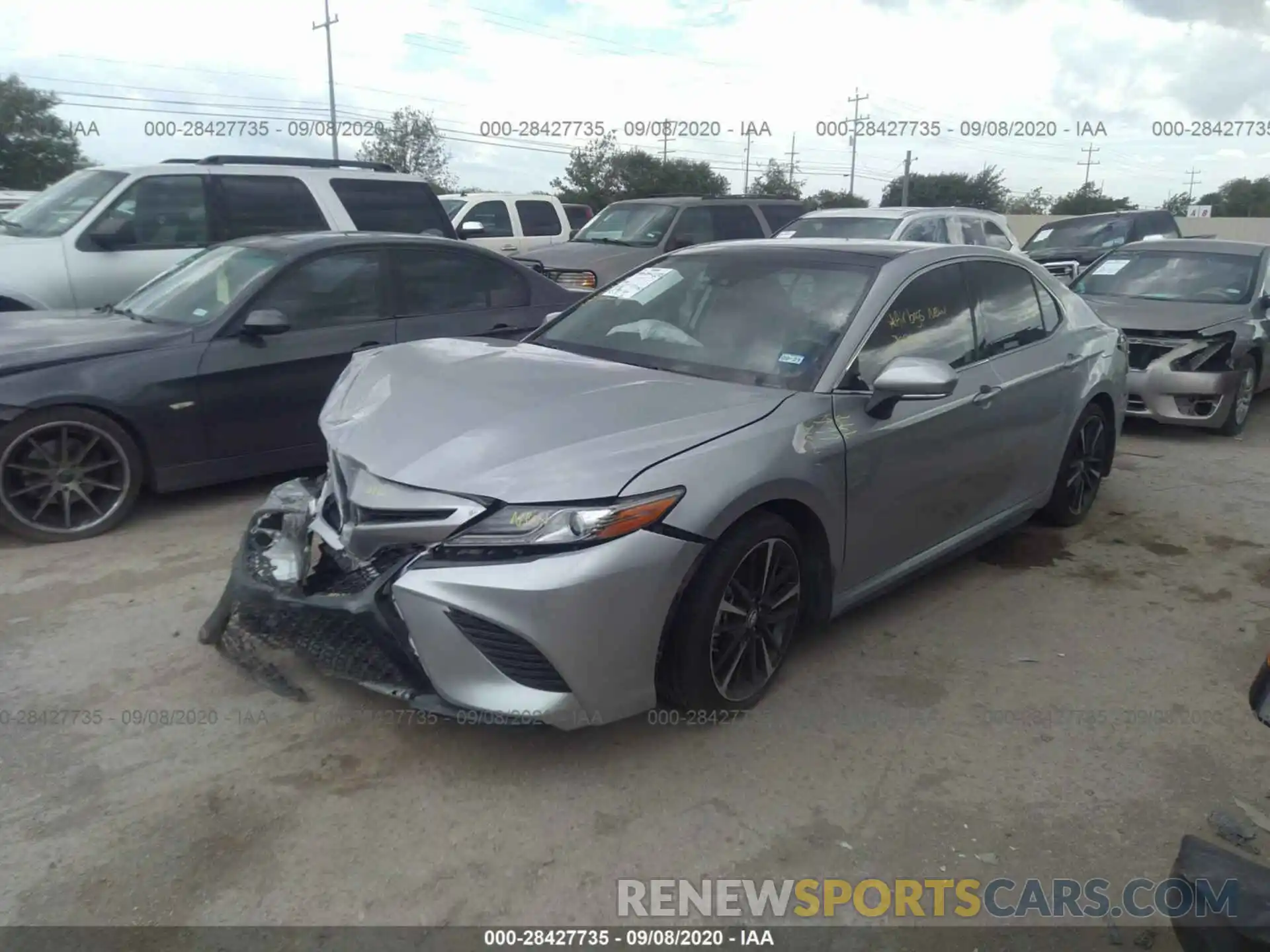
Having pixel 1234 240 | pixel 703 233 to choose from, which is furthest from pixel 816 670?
pixel 703 233

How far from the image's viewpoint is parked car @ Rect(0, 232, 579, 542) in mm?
4969

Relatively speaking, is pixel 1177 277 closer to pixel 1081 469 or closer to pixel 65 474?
pixel 1081 469

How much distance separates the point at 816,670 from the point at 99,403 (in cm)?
377

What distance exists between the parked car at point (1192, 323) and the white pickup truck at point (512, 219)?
8.31 meters

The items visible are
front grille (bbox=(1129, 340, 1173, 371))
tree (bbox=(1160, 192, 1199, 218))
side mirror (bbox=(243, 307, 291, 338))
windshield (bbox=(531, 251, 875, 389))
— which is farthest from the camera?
tree (bbox=(1160, 192, 1199, 218))

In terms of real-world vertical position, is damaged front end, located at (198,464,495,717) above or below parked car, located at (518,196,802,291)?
below

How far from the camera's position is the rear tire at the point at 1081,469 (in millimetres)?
5254

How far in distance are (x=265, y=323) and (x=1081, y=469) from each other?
14.8 ft

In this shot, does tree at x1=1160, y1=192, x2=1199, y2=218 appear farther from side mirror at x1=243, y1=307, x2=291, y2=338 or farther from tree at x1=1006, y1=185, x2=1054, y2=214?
side mirror at x1=243, y1=307, x2=291, y2=338

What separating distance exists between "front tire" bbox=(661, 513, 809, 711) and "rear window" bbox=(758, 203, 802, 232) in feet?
31.7

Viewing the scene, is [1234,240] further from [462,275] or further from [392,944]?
[392,944]

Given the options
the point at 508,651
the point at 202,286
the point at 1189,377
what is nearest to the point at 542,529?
the point at 508,651

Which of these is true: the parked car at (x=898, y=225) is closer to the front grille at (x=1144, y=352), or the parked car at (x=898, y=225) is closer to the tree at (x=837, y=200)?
the front grille at (x=1144, y=352)

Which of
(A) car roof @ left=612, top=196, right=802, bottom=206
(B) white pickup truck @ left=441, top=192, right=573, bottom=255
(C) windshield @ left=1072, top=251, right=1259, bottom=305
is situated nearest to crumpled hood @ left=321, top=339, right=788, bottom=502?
(C) windshield @ left=1072, top=251, right=1259, bottom=305
